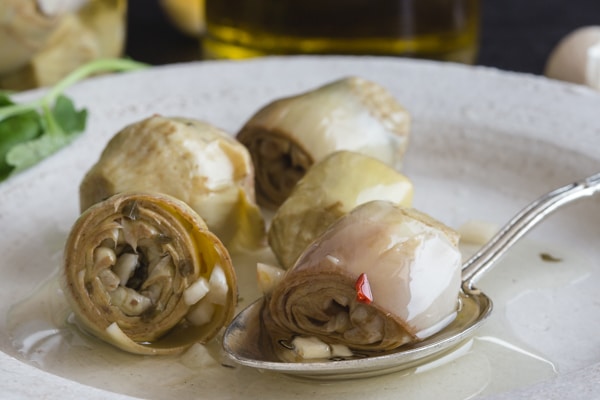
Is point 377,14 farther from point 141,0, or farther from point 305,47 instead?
point 141,0

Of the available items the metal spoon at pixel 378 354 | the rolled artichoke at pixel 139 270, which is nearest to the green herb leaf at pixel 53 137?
the rolled artichoke at pixel 139 270

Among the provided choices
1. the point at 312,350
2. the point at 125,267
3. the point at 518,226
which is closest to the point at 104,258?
the point at 125,267

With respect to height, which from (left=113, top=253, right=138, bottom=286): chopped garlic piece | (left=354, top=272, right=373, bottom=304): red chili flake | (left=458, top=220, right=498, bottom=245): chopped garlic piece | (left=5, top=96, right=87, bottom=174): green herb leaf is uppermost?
(left=354, top=272, right=373, bottom=304): red chili flake

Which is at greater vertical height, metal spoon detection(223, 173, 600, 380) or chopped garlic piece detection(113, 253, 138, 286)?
chopped garlic piece detection(113, 253, 138, 286)

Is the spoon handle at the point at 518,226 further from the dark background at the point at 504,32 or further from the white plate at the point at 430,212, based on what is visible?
the dark background at the point at 504,32

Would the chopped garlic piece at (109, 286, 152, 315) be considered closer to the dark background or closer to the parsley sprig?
the parsley sprig

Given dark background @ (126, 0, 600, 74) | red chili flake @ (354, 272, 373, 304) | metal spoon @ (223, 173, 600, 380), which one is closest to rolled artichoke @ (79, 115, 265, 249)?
metal spoon @ (223, 173, 600, 380)
